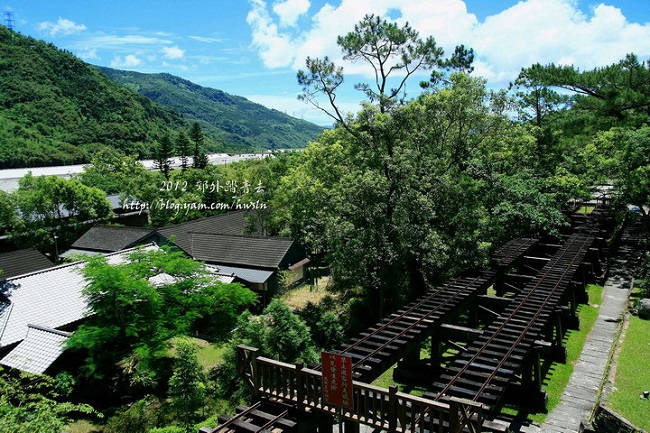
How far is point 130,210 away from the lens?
4153 centimetres

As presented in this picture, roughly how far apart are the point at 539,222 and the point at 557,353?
9263 millimetres

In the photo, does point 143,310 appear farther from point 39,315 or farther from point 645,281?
point 645,281

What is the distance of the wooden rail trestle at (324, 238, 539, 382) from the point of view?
35.0ft

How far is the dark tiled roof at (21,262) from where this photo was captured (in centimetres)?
2266

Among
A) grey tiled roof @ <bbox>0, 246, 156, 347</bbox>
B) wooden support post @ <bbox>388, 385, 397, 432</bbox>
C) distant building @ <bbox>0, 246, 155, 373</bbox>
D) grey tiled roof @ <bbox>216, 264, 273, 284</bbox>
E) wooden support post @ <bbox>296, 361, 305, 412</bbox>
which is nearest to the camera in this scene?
wooden support post @ <bbox>388, 385, 397, 432</bbox>

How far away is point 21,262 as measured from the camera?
2348 centimetres

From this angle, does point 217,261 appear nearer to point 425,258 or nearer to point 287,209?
point 287,209

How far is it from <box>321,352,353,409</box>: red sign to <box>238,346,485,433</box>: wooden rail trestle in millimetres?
188

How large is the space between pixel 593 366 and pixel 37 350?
17.3 m

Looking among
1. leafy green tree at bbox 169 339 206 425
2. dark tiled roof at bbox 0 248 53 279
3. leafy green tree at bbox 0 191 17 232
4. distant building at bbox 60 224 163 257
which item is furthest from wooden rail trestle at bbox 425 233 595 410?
leafy green tree at bbox 0 191 17 232

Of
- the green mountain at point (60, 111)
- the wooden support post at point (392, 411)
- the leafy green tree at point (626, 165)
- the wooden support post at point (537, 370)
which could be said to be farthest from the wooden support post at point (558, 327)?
the green mountain at point (60, 111)

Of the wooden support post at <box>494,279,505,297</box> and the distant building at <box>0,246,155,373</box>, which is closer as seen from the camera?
the distant building at <box>0,246,155,373</box>

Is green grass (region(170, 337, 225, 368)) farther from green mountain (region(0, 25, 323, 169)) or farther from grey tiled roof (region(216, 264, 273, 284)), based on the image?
green mountain (region(0, 25, 323, 169))

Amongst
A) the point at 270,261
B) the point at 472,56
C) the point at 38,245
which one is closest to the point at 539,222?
the point at 270,261
